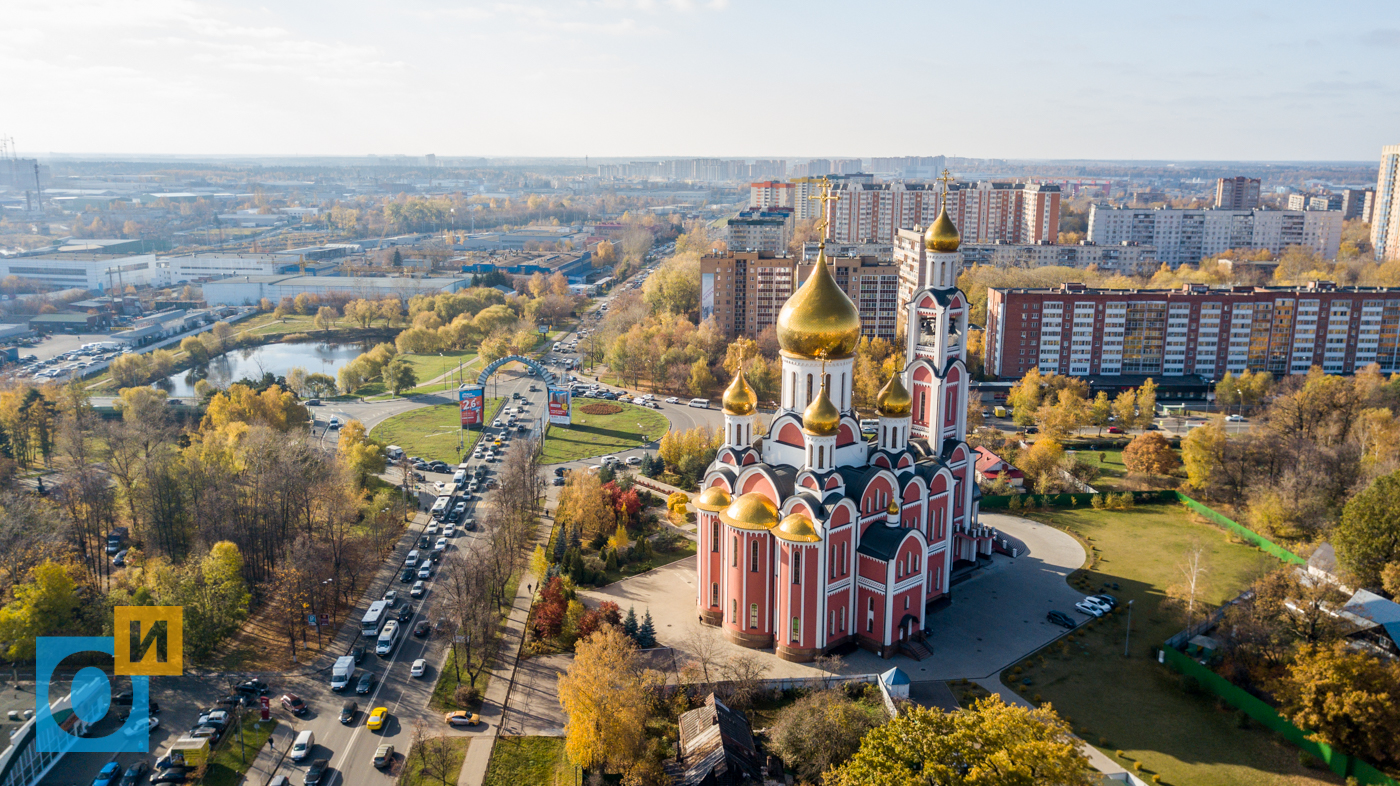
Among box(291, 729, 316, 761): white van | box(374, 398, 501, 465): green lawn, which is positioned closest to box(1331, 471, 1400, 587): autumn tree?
box(291, 729, 316, 761): white van

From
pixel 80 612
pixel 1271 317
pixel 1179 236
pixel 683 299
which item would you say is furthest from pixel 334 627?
pixel 1179 236

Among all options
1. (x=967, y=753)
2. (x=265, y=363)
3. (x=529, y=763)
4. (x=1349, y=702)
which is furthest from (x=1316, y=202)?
(x=529, y=763)

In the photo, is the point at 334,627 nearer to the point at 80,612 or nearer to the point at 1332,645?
the point at 80,612

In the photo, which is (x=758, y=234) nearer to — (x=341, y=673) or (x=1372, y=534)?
(x=1372, y=534)

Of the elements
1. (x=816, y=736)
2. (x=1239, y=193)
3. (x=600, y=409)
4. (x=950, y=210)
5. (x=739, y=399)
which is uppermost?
(x=1239, y=193)

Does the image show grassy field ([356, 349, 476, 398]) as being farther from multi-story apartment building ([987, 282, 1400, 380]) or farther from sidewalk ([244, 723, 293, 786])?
multi-story apartment building ([987, 282, 1400, 380])

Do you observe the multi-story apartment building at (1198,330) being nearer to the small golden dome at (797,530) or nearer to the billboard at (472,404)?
the billboard at (472,404)
